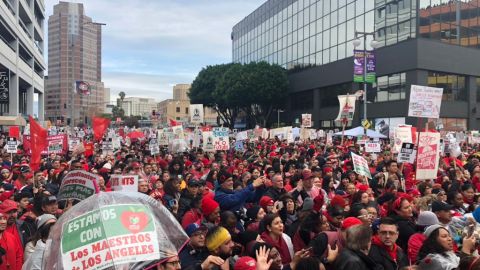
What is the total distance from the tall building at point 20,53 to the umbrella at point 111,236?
77.9ft

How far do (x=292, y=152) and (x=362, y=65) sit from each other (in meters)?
12.8

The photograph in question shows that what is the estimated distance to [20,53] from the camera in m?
49.5

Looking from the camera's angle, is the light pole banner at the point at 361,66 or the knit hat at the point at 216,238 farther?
the light pole banner at the point at 361,66

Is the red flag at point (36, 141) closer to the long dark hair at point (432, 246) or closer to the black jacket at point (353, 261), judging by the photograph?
the black jacket at point (353, 261)

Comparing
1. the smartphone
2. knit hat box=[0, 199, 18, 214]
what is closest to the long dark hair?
the smartphone

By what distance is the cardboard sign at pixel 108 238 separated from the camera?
2.81m

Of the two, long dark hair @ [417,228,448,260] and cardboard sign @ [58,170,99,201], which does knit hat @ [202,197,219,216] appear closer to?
cardboard sign @ [58,170,99,201]

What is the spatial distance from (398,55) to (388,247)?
3710 cm

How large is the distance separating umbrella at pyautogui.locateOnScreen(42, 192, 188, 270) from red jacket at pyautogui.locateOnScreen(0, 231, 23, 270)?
10.0 ft

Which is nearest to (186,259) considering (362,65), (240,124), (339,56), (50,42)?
(362,65)

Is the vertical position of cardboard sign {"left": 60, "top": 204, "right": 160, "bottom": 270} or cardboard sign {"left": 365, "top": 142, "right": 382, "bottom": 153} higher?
cardboard sign {"left": 60, "top": 204, "right": 160, "bottom": 270}

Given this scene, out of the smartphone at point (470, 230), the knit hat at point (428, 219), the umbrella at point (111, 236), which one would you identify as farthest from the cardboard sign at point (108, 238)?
the knit hat at point (428, 219)

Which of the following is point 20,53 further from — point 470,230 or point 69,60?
point 69,60

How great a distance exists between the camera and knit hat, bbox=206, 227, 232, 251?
452 centimetres
